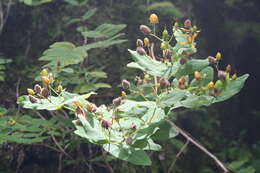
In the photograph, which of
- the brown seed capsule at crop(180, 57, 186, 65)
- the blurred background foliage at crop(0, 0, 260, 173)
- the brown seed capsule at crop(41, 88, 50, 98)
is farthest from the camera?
the blurred background foliage at crop(0, 0, 260, 173)

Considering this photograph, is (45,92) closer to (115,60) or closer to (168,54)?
(168,54)

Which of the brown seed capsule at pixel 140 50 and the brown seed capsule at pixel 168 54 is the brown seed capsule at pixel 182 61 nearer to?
the brown seed capsule at pixel 168 54

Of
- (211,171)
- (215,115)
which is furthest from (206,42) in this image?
(211,171)

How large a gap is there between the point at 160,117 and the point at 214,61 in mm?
348

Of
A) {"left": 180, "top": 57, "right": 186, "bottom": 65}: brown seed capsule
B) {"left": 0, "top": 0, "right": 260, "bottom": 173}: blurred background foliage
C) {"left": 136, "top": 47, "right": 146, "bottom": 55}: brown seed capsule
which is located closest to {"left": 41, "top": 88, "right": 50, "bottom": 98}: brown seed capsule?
{"left": 136, "top": 47, "right": 146, "bottom": 55}: brown seed capsule

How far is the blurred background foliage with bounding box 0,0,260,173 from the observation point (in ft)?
7.95

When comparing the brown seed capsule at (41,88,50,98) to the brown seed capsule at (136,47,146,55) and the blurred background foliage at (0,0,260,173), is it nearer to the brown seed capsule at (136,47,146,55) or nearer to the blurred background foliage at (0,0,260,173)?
the brown seed capsule at (136,47,146,55)

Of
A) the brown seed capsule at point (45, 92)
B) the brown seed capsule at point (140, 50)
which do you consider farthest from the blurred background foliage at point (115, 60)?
the brown seed capsule at point (140, 50)

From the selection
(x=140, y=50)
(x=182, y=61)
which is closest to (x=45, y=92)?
(x=140, y=50)

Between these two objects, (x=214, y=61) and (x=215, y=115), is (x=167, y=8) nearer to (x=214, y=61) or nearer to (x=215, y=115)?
(x=215, y=115)

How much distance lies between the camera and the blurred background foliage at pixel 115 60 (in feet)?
7.95

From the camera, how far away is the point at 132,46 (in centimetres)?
350

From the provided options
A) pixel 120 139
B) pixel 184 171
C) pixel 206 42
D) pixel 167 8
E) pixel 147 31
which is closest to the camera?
pixel 120 139

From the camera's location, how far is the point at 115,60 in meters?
3.34
